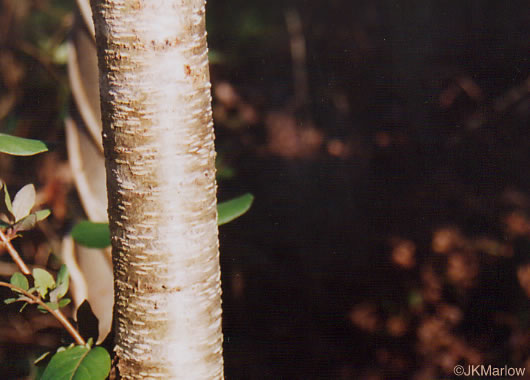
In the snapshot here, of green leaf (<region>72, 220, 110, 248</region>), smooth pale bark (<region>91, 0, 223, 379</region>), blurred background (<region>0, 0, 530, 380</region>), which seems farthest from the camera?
blurred background (<region>0, 0, 530, 380</region>)

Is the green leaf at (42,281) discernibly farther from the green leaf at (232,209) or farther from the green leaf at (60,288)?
the green leaf at (232,209)

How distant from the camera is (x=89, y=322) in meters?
0.60

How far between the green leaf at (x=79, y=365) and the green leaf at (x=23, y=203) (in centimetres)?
14

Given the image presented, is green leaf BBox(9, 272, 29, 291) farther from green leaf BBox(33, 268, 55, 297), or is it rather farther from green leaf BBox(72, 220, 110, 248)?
green leaf BBox(72, 220, 110, 248)

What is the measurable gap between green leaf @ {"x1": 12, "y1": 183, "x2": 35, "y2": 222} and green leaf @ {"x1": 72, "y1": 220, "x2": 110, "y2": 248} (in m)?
0.13

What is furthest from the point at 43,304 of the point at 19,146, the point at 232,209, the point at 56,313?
the point at 232,209

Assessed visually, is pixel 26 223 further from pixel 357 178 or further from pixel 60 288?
pixel 357 178

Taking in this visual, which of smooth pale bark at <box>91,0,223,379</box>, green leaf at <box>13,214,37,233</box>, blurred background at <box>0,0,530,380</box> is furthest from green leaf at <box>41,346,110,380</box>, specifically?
blurred background at <box>0,0,530,380</box>

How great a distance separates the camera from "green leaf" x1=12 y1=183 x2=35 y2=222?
0.56 metres

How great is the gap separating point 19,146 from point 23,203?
68mm

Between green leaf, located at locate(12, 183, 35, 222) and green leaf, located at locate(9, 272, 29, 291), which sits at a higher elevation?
green leaf, located at locate(12, 183, 35, 222)

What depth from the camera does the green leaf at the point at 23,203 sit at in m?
0.56

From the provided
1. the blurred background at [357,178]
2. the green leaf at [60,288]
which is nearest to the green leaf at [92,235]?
the green leaf at [60,288]

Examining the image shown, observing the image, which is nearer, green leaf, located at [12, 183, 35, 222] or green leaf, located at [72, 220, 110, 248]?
green leaf, located at [12, 183, 35, 222]
